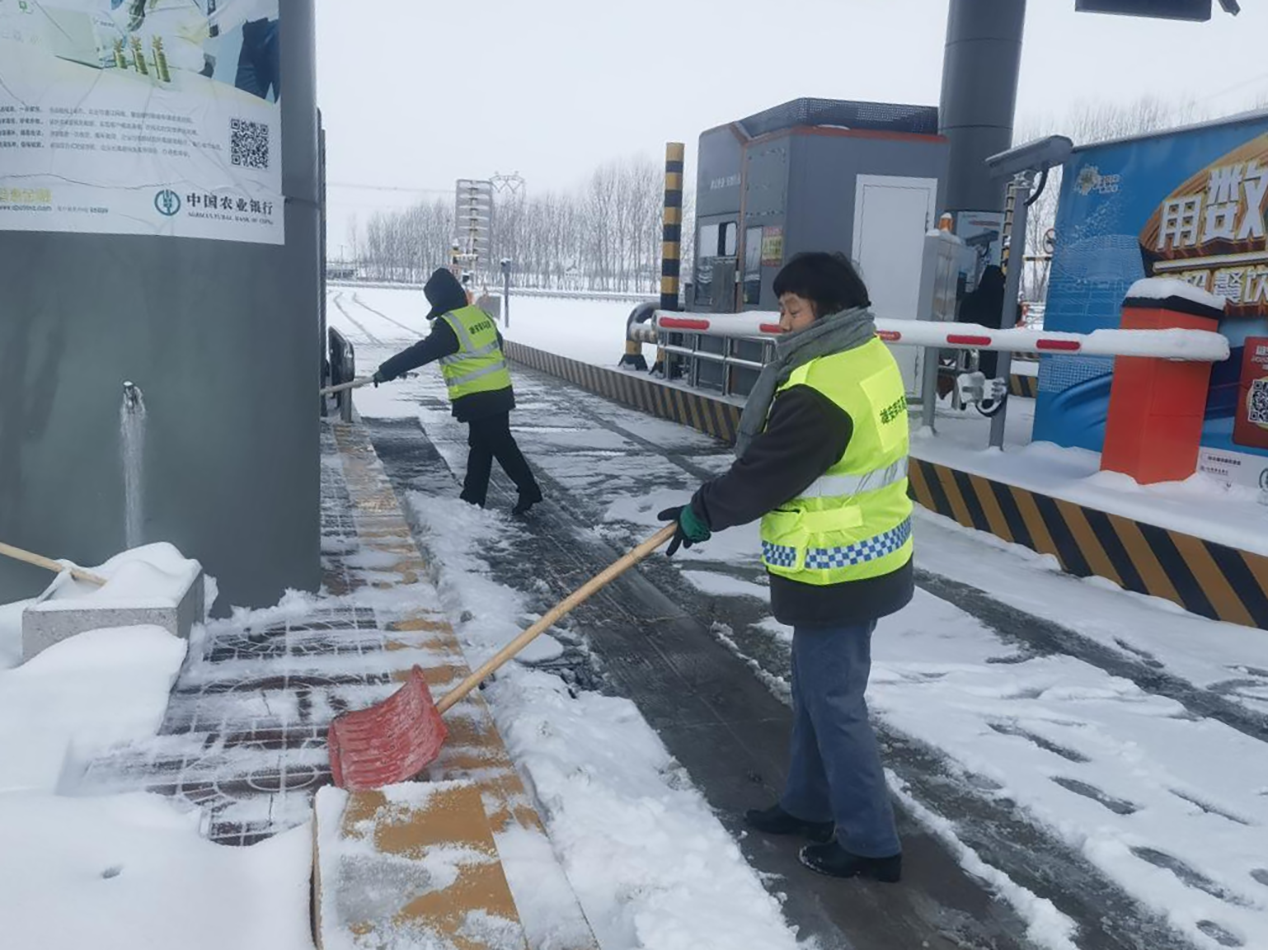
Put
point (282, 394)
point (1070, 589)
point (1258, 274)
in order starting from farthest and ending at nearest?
point (1258, 274), point (1070, 589), point (282, 394)

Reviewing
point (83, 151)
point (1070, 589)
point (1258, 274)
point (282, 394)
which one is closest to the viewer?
point (83, 151)

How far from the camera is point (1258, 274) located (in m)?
6.82

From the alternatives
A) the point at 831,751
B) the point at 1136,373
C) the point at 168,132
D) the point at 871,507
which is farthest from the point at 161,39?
the point at 1136,373

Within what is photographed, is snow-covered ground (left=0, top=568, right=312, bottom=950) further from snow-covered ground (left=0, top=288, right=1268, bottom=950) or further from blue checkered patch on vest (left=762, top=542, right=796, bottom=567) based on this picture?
blue checkered patch on vest (left=762, top=542, right=796, bottom=567)

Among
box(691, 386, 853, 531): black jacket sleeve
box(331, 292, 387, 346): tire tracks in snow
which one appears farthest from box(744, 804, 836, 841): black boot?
box(331, 292, 387, 346): tire tracks in snow

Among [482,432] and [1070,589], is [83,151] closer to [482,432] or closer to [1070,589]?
[482,432]

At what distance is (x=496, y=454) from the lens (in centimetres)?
773

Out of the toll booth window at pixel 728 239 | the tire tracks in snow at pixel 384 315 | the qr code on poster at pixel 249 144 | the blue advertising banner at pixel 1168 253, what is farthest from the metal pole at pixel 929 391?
the tire tracks in snow at pixel 384 315

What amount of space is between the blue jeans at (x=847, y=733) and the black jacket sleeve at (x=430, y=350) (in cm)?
465

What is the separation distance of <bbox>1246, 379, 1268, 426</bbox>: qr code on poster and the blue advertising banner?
0.05ft

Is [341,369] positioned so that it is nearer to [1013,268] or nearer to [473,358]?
[473,358]

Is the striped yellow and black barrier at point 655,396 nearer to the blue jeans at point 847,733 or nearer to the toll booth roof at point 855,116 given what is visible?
the toll booth roof at point 855,116

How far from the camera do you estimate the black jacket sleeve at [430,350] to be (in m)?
7.25

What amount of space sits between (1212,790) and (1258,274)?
4.35 meters
